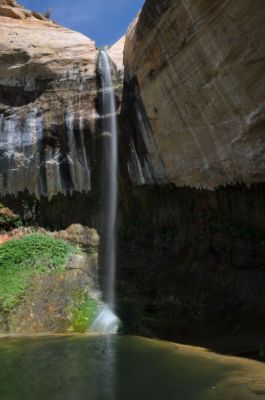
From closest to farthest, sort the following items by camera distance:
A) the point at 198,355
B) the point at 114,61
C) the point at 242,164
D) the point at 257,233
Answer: the point at 198,355, the point at 242,164, the point at 257,233, the point at 114,61

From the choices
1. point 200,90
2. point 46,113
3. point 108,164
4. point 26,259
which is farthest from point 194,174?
point 46,113

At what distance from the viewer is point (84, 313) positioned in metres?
15.5

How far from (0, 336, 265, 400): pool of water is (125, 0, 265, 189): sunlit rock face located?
16.3 ft

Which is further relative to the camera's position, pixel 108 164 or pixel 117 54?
pixel 117 54

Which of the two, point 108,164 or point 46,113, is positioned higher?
point 46,113

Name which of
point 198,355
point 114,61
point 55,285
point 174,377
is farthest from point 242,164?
point 114,61

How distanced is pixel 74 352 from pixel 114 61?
12177mm

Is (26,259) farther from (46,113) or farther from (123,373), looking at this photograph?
(123,373)

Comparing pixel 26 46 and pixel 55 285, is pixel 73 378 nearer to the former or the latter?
pixel 55 285

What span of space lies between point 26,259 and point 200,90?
28.4 ft

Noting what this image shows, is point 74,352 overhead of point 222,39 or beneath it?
beneath

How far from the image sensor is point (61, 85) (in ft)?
66.1

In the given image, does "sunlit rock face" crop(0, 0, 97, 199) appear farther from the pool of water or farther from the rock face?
the pool of water

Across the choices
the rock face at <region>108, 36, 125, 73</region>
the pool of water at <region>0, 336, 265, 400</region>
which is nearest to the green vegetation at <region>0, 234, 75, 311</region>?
the pool of water at <region>0, 336, 265, 400</region>
